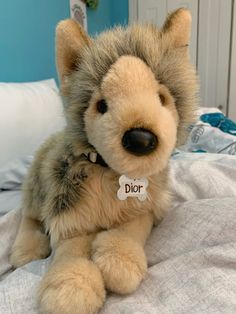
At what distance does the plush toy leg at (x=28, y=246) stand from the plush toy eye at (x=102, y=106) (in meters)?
0.29

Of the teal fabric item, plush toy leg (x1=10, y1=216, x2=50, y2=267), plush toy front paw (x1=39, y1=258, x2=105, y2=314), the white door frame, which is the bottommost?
plush toy leg (x1=10, y1=216, x2=50, y2=267)

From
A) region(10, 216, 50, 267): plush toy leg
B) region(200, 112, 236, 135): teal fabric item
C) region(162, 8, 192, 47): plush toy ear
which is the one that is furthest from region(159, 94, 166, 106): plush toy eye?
region(200, 112, 236, 135): teal fabric item

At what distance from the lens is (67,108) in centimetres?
60

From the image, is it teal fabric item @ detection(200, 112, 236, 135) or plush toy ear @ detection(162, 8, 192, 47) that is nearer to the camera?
plush toy ear @ detection(162, 8, 192, 47)

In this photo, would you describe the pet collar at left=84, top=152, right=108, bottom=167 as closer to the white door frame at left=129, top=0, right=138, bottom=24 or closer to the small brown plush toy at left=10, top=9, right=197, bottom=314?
the small brown plush toy at left=10, top=9, right=197, bottom=314

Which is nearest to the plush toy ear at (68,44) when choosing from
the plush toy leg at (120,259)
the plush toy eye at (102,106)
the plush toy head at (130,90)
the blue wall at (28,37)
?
the plush toy head at (130,90)

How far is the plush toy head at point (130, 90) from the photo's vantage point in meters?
0.50

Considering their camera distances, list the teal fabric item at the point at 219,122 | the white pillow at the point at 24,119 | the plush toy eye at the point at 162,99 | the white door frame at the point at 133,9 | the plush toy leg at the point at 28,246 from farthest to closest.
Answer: the white door frame at the point at 133,9 → the teal fabric item at the point at 219,122 → the white pillow at the point at 24,119 → the plush toy leg at the point at 28,246 → the plush toy eye at the point at 162,99

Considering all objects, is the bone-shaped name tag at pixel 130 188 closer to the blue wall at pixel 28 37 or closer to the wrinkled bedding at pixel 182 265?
the wrinkled bedding at pixel 182 265

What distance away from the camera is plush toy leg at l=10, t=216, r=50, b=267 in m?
0.67

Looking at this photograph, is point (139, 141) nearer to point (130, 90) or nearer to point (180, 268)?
point (130, 90)

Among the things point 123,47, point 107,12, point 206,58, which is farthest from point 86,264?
point 107,12

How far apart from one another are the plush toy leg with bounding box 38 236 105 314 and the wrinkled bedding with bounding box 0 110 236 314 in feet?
0.12

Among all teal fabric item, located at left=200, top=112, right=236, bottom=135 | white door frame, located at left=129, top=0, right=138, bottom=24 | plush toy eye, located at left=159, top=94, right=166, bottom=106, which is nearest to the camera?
plush toy eye, located at left=159, top=94, right=166, bottom=106
